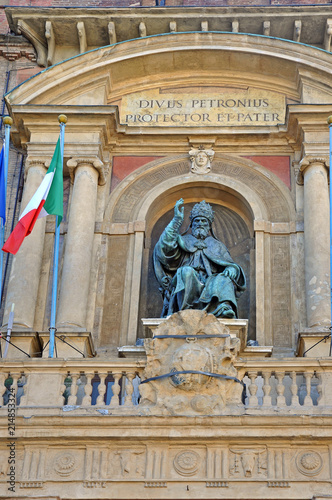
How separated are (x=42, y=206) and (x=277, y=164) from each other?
371 centimetres

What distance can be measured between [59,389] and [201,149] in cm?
495

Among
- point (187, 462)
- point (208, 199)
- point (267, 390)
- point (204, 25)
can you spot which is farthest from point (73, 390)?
point (204, 25)

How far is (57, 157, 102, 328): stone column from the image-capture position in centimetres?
1341

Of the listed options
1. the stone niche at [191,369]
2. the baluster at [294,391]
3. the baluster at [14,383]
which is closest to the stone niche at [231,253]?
the stone niche at [191,369]

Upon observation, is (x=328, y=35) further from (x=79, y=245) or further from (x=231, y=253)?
(x=79, y=245)

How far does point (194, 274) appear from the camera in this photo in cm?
1346

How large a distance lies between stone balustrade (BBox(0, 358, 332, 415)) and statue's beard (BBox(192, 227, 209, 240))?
9.45ft

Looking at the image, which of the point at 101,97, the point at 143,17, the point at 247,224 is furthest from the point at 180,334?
the point at 143,17

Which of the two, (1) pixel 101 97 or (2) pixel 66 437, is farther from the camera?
(1) pixel 101 97

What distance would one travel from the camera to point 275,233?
567 inches

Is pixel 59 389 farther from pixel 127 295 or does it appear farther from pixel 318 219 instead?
pixel 318 219

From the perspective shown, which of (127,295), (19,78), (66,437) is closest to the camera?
(66,437)

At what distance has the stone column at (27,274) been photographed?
13375mm

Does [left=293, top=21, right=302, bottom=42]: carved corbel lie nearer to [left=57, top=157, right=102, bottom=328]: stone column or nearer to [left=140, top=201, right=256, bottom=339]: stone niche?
[left=140, top=201, right=256, bottom=339]: stone niche
